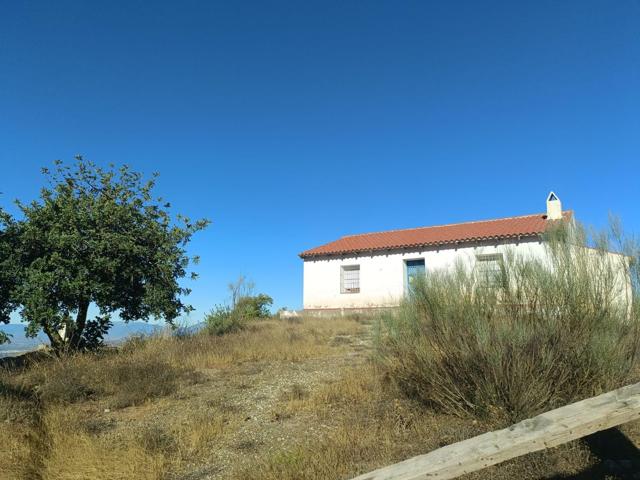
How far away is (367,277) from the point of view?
21.0 meters

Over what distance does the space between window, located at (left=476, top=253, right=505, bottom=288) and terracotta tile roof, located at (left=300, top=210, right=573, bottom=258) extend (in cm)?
1148

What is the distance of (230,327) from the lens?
15836 mm

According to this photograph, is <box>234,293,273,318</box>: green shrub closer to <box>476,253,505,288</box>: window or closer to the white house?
the white house

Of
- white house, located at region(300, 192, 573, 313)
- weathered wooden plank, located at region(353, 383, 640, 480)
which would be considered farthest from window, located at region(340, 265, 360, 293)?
weathered wooden plank, located at region(353, 383, 640, 480)

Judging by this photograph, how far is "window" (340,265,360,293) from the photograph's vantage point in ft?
70.7

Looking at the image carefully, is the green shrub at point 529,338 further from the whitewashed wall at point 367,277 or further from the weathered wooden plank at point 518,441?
the whitewashed wall at point 367,277

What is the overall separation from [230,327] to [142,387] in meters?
8.45

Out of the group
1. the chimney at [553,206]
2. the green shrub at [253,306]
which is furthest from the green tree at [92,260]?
the chimney at [553,206]

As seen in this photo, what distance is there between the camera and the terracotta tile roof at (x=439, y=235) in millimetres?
Answer: 18234

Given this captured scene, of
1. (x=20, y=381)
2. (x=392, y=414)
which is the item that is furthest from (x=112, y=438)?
(x=20, y=381)

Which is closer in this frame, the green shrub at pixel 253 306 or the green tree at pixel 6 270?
the green tree at pixel 6 270

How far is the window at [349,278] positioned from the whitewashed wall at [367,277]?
0.20m

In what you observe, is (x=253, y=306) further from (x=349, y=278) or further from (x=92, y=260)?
(x=92, y=260)

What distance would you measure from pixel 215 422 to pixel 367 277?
620 inches
